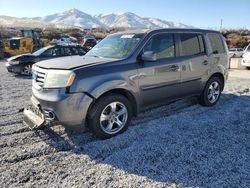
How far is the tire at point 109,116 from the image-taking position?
4266 millimetres

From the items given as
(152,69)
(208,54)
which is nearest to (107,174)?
(152,69)

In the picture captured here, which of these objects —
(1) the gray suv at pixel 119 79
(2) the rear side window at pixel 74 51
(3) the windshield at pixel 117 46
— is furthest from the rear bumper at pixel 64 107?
(2) the rear side window at pixel 74 51

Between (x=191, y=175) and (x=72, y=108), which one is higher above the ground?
(x=72, y=108)

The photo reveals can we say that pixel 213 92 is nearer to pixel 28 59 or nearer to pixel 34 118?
pixel 34 118

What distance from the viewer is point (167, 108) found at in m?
6.21

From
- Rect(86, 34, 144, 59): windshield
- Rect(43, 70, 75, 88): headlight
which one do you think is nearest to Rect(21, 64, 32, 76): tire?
Rect(86, 34, 144, 59): windshield

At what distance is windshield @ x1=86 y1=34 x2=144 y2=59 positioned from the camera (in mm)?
4812

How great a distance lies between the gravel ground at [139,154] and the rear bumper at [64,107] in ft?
1.44

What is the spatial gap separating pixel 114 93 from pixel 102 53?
1.09m

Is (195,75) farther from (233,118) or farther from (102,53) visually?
(102,53)

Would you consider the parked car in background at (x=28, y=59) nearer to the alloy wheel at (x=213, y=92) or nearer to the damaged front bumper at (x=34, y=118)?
the damaged front bumper at (x=34, y=118)

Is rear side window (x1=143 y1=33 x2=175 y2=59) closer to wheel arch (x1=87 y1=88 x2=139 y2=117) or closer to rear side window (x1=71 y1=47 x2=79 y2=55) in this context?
wheel arch (x1=87 y1=88 x2=139 y2=117)

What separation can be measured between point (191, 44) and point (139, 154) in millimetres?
2899

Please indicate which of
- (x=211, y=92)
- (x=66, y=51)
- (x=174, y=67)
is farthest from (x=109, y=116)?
(x=66, y=51)
